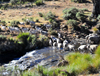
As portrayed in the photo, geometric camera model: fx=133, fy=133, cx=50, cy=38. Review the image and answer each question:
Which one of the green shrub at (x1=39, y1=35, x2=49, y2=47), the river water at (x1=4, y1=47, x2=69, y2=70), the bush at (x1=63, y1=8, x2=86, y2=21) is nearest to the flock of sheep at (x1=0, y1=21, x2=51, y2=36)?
the green shrub at (x1=39, y1=35, x2=49, y2=47)

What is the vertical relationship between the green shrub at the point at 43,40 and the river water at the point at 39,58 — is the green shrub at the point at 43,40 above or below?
above

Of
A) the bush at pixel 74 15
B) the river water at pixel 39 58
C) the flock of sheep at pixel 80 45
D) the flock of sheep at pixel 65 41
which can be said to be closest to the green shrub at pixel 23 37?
the river water at pixel 39 58

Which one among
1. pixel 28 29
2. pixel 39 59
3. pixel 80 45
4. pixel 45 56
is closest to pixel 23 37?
pixel 28 29

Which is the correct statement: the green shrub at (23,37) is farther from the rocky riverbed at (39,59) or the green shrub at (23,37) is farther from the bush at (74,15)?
the bush at (74,15)

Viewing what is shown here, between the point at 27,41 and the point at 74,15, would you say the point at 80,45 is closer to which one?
the point at 27,41

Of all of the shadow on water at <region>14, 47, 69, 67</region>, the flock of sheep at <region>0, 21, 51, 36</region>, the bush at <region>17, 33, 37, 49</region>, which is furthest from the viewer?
the flock of sheep at <region>0, 21, 51, 36</region>

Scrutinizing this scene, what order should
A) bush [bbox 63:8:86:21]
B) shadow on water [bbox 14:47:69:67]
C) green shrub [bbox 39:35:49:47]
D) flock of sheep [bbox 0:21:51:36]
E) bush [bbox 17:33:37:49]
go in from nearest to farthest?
1. shadow on water [bbox 14:47:69:67]
2. bush [bbox 17:33:37:49]
3. green shrub [bbox 39:35:49:47]
4. flock of sheep [bbox 0:21:51:36]
5. bush [bbox 63:8:86:21]

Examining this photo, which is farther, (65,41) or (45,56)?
(65,41)

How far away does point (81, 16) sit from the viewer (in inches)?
874

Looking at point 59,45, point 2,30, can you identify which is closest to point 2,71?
point 59,45

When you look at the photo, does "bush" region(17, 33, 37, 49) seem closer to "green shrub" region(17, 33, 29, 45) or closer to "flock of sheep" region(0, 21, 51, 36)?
"green shrub" region(17, 33, 29, 45)

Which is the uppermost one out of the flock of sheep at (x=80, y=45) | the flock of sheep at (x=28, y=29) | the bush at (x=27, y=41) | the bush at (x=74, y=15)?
the bush at (x=74, y=15)

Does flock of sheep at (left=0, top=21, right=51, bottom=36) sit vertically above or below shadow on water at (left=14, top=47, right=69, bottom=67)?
above

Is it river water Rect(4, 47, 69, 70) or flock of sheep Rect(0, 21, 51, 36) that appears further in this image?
flock of sheep Rect(0, 21, 51, 36)
